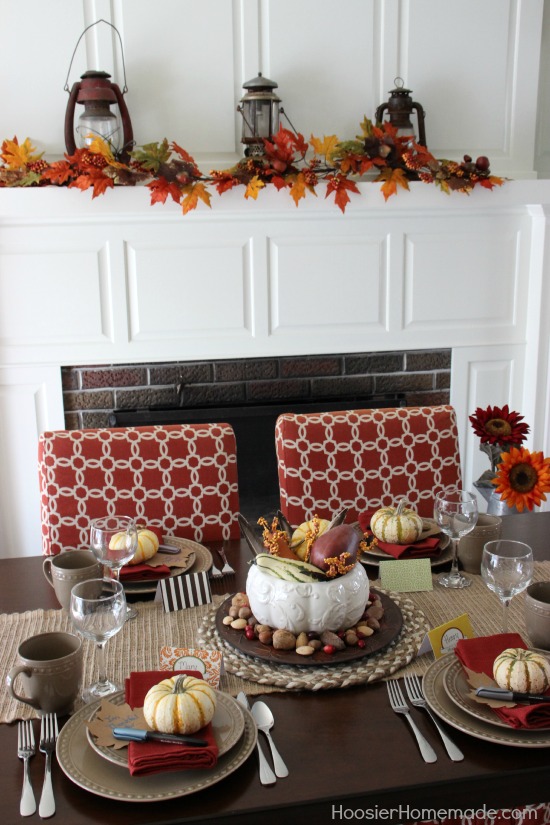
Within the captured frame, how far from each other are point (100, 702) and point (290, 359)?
2009 millimetres

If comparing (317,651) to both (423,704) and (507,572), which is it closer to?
(423,704)

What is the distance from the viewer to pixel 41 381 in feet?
9.14

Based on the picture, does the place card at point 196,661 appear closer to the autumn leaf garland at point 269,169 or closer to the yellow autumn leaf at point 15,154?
the autumn leaf garland at point 269,169

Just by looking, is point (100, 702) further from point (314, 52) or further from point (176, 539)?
point (314, 52)

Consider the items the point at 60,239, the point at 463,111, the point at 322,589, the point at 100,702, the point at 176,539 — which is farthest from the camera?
the point at 463,111

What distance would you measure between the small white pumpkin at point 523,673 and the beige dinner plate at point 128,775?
12.3 inches

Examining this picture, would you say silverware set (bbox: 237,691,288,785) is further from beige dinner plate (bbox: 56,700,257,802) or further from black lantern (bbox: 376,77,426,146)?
black lantern (bbox: 376,77,426,146)

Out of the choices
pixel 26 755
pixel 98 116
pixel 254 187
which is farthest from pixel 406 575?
pixel 98 116

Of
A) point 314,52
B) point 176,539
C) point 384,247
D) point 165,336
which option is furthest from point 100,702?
point 314,52

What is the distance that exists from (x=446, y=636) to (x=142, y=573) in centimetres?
53

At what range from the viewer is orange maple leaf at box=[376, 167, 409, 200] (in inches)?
106

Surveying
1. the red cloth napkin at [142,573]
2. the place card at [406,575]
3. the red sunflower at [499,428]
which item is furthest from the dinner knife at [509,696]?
the red sunflower at [499,428]

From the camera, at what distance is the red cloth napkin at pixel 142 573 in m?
1.42

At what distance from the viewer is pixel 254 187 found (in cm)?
263
